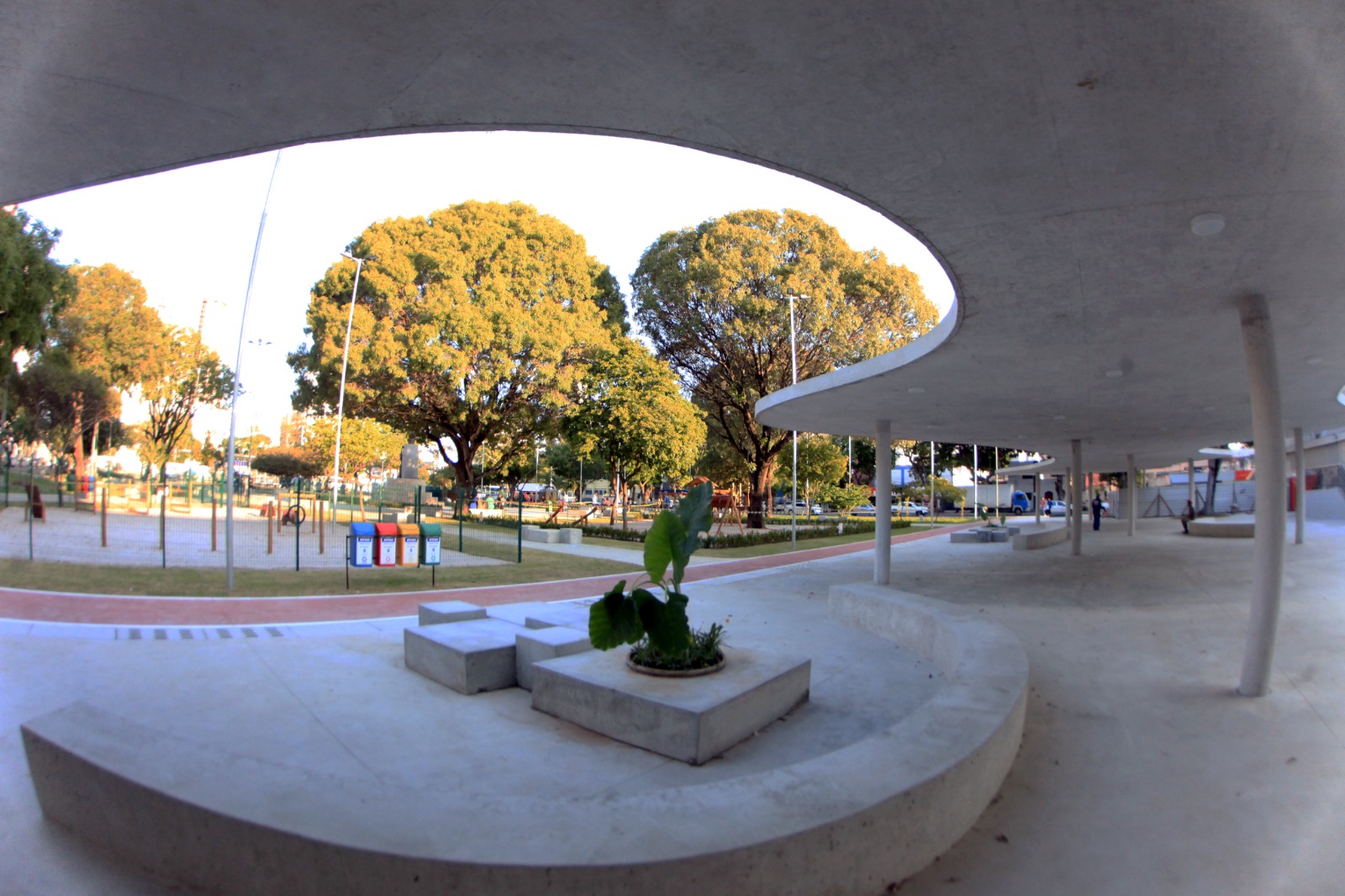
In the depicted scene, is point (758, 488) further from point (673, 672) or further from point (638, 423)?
point (673, 672)

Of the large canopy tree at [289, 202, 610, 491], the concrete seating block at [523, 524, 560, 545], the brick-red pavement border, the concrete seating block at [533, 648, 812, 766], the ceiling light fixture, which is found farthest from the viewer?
the large canopy tree at [289, 202, 610, 491]

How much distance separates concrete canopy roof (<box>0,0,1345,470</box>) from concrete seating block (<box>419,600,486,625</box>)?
5.53 m

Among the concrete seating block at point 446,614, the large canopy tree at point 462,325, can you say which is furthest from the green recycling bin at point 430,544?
the large canopy tree at point 462,325

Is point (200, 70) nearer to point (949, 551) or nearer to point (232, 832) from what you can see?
point (232, 832)

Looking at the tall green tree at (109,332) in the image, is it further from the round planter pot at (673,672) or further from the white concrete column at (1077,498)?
the white concrete column at (1077,498)

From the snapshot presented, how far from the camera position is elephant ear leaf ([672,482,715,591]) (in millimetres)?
6000

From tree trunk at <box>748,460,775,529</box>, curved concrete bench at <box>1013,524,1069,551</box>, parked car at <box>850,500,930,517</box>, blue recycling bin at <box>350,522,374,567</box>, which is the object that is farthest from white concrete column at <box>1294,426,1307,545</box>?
parked car at <box>850,500,930,517</box>

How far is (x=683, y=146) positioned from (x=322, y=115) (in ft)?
5.84

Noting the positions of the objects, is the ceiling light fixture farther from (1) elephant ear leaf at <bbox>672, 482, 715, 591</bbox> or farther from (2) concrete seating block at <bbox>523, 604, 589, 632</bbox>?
(2) concrete seating block at <bbox>523, 604, 589, 632</bbox>

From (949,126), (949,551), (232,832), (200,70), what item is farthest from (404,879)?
(949,551)

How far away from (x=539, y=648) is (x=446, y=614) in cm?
221

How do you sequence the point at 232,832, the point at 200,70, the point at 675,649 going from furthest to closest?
the point at 675,649 < the point at 200,70 < the point at 232,832

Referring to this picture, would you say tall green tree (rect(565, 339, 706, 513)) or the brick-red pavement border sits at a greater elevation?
tall green tree (rect(565, 339, 706, 513))

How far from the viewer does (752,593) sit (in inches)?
499
